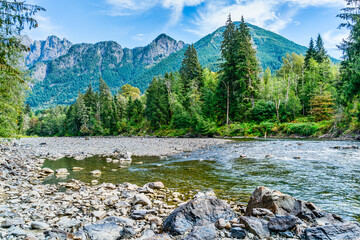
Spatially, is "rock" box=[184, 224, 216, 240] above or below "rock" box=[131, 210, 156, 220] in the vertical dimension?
above

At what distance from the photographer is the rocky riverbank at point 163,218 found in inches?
144

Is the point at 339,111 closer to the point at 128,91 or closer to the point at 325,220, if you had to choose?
the point at 325,220

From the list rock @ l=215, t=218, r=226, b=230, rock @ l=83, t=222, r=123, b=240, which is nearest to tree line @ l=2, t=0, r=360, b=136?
rock @ l=215, t=218, r=226, b=230

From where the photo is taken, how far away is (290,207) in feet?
14.6

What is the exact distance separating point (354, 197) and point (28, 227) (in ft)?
27.4

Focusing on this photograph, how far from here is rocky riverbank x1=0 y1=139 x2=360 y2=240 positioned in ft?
12.0

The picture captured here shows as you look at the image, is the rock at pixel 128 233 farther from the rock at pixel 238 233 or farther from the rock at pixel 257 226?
the rock at pixel 257 226

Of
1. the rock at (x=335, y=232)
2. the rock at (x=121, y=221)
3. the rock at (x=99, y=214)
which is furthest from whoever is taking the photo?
the rock at (x=99, y=214)

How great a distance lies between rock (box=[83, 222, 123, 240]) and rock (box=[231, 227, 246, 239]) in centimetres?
218

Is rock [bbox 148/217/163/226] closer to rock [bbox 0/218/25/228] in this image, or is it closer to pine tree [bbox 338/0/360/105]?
rock [bbox 0/218/25/228]

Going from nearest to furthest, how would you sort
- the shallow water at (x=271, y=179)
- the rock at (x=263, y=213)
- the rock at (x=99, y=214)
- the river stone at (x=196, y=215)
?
the river stone at (x=196, y=215)
the rock at (x=263, y=213)
the rock at (x=99, y=214)
the shallow water at (x=271, y=179)

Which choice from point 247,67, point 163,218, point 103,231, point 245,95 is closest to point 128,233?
point 103,231

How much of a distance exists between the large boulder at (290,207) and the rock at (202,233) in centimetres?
121

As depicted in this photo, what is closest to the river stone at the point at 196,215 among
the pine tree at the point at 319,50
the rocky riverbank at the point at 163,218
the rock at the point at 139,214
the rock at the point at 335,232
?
the rocky riverbank at the point at 163,218
